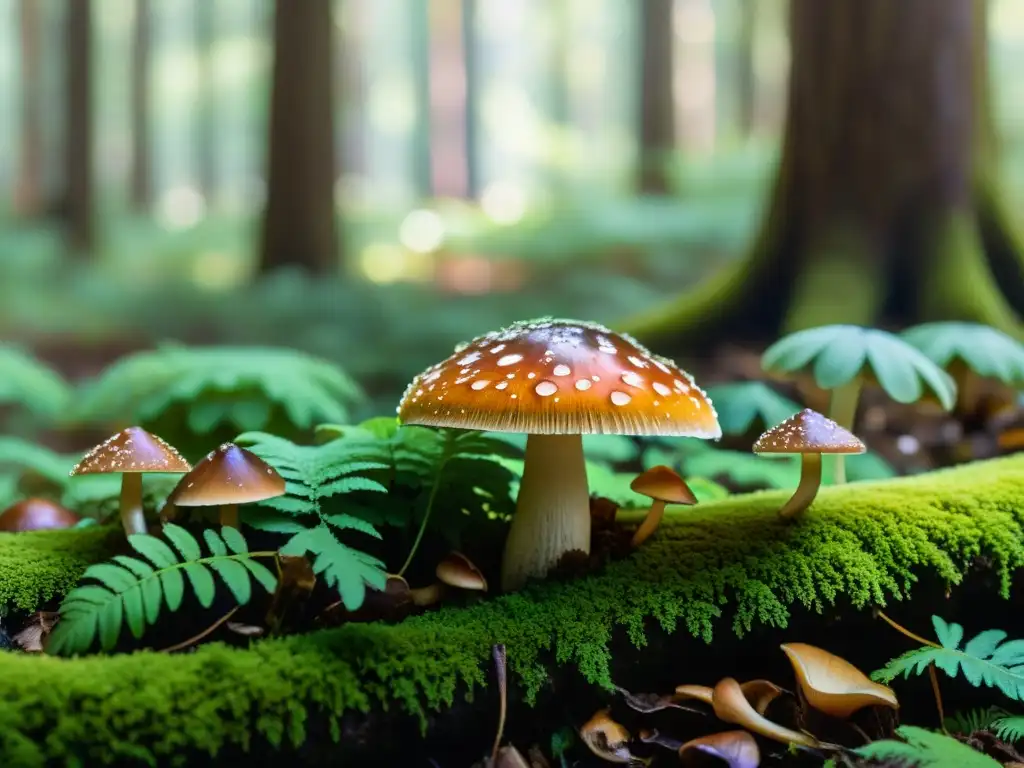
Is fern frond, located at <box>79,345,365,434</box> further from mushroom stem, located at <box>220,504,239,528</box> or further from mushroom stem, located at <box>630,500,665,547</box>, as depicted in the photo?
mushroom stem, located at <box>630,500,665,547</box>

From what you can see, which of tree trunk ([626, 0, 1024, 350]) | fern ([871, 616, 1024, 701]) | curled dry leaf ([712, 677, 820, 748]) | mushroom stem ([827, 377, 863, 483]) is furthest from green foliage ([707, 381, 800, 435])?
curled dry leaf ([712, 677, 820, 748])

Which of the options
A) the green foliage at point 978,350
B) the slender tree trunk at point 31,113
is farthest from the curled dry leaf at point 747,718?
the slender tree trunk at point 31,113

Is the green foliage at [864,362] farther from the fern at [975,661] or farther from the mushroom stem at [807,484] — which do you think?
the fern at [975,661]

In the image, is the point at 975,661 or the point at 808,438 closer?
the point at 975,661

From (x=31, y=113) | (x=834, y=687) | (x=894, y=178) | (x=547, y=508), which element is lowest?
(x=834, y=687)

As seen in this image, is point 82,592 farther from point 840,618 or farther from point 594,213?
point 594,213

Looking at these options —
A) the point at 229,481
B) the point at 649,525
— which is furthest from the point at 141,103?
the point at 649,525

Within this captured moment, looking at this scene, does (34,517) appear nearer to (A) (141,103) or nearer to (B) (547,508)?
(B) (547,508)
